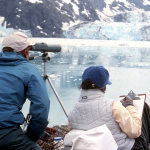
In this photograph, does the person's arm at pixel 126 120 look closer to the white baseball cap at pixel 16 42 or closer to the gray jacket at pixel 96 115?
the gray jacket at pixel 96 115

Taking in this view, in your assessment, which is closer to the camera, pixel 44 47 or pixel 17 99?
pixel 17 99

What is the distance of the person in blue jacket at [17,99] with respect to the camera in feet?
4.12

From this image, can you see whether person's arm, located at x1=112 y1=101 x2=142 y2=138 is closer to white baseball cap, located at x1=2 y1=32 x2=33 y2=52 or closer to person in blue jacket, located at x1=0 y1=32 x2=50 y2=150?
person in blue jacket, located at x1=0 y1=32 x2=50 y2=150

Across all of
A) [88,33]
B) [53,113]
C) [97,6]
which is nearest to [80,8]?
[97,6]

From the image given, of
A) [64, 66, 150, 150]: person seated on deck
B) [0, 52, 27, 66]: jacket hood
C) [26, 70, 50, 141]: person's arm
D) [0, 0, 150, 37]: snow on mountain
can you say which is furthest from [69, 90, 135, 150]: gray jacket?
[0, 0, 150, 37]: snow on mountain

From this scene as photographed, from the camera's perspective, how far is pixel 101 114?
1270 millimetres

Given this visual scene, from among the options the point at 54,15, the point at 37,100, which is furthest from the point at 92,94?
the point at 54,15

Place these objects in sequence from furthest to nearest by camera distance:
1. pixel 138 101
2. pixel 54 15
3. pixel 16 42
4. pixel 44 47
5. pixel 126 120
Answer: pixel 54 15, pixel 44 47, pixel 138 101, pixel 16 42, pixel 126 120

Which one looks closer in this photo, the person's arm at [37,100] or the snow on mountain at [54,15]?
the person's arm at [37,100]

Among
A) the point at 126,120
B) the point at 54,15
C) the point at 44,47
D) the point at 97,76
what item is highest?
the point at 54,15

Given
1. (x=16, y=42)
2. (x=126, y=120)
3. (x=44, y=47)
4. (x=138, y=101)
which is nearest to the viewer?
(x=126, y=120)

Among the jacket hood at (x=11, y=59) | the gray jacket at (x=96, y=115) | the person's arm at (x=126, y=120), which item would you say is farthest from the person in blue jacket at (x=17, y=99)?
the person's arm at (x=126, y=120)

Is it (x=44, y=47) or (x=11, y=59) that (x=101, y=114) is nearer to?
(x=11, y=59)

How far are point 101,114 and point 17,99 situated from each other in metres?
0.34
